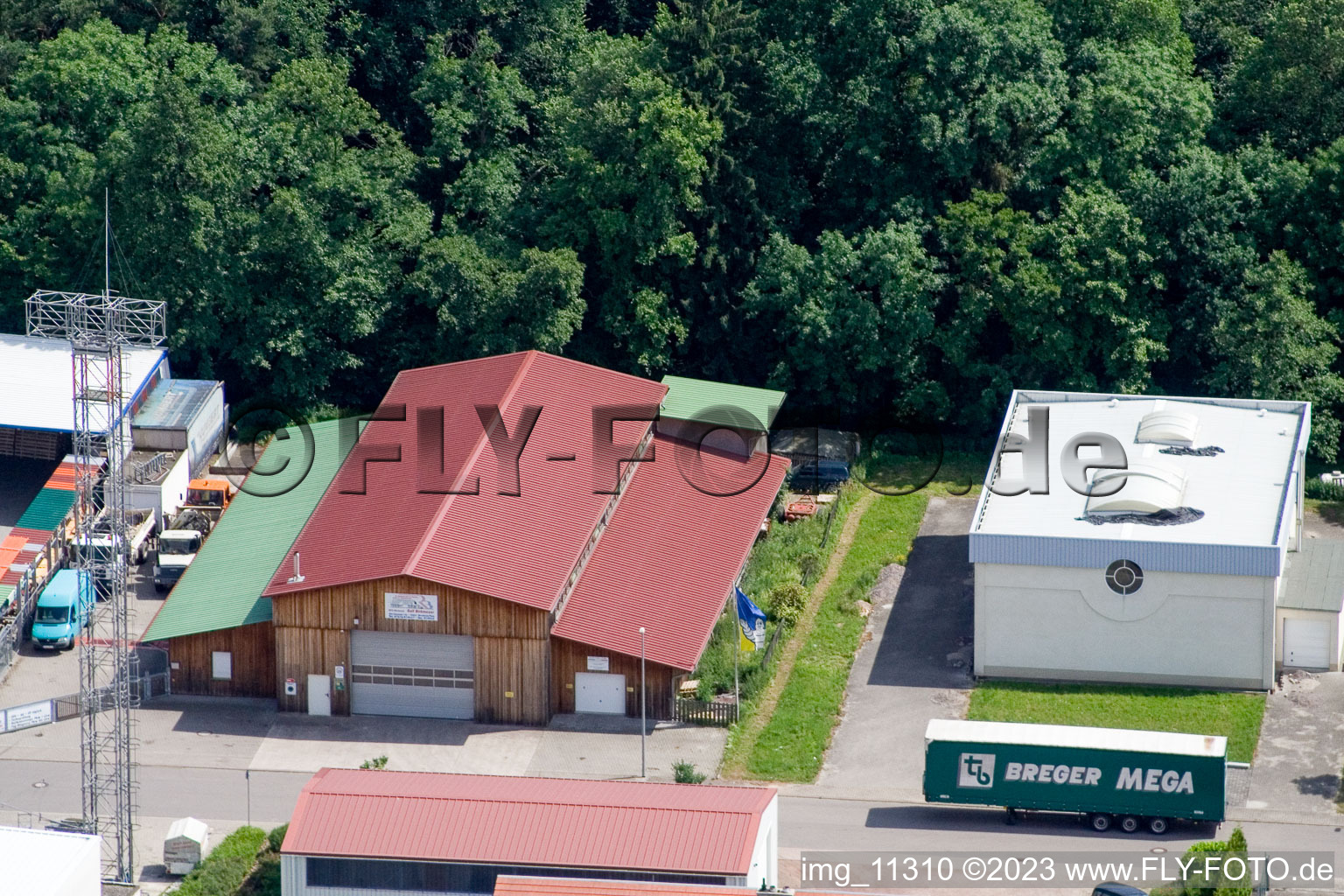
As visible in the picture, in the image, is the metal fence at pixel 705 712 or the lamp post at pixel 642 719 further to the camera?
the metal fence at pixel 705 712

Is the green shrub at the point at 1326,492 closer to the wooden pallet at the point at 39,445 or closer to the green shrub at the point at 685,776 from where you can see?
the green shrub at the point at 685,776

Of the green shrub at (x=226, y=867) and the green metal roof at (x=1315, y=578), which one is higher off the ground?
the green metal roof at (x=1315, y=578)

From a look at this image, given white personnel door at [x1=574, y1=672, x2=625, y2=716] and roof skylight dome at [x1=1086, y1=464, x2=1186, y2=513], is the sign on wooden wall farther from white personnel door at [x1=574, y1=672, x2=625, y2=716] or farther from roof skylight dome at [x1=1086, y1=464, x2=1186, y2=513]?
roof skylight dome at [x1=1086, y1=464, x2=1186, y2=513]

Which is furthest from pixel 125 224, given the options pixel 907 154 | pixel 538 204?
pixel 907 154

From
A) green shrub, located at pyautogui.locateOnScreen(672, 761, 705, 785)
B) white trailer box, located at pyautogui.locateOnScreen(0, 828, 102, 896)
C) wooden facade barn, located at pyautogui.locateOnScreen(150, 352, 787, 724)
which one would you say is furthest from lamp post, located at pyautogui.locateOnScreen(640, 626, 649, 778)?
white trailer box, located at pyautogui.locateOnScreen(0, 828, 102, 896)

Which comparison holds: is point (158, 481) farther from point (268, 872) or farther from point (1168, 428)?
point (1168, 428)

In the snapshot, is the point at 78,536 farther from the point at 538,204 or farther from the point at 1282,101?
the point at 1282,101

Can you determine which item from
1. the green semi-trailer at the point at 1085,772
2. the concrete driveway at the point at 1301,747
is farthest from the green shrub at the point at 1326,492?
the green semi-trailer at the point at 1085,772
